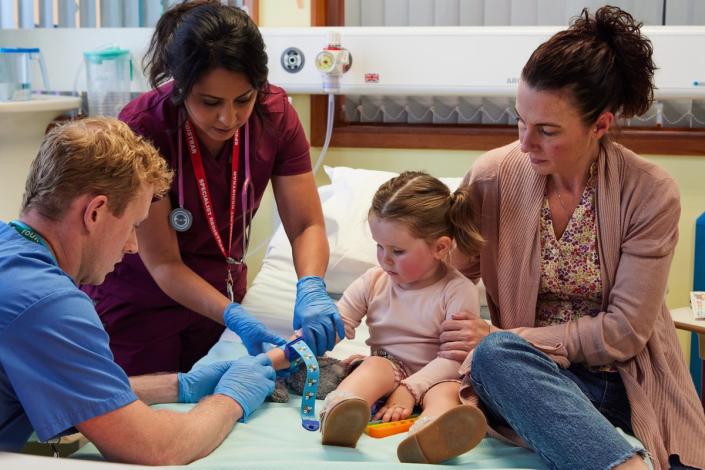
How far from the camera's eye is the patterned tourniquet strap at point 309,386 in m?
1.72

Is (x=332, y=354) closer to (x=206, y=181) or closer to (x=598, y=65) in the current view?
(x=206, y=181)

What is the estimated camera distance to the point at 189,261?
219cm

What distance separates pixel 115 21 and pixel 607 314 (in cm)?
242

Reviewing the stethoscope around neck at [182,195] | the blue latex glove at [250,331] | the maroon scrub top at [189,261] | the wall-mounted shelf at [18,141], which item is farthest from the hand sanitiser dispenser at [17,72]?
the blue latex glove at [250,331]

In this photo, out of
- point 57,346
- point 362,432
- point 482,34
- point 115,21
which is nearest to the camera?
point 57,346

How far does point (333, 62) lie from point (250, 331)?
3.95 feet

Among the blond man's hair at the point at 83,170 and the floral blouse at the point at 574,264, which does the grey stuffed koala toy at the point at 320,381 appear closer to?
the floral blouse at the point at 574,264

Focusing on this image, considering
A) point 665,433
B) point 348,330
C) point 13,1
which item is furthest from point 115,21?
point 665,433

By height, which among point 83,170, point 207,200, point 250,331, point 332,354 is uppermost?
point 83,170

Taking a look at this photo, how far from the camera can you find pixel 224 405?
5.37 ft

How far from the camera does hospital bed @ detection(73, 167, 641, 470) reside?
4.97 feet

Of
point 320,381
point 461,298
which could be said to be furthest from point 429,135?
point 320,381

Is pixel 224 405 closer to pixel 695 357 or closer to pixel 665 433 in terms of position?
pixel 665 433

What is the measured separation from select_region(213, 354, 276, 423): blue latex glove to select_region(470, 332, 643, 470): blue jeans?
417mm
